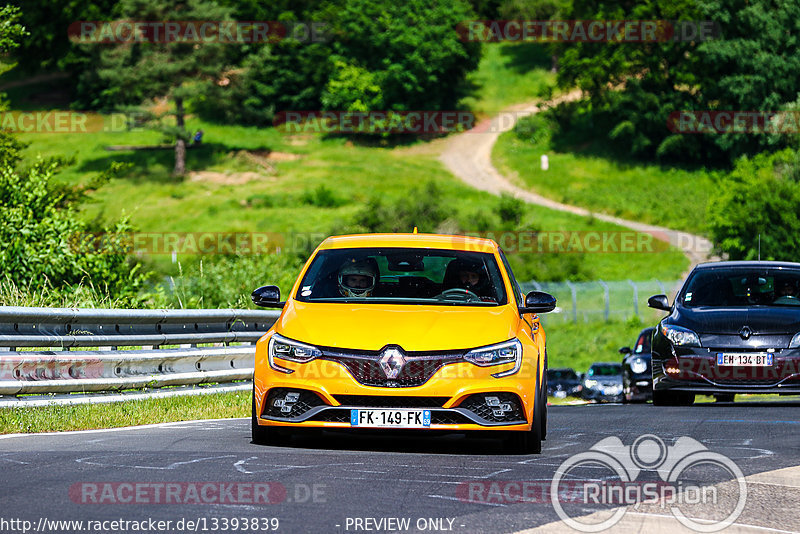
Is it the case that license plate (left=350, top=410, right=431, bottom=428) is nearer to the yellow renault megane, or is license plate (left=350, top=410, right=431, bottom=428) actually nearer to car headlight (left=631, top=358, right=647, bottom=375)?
the yellow renault megane

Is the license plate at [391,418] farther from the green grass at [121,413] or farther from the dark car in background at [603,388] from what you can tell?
the dark car in background at [603,388]

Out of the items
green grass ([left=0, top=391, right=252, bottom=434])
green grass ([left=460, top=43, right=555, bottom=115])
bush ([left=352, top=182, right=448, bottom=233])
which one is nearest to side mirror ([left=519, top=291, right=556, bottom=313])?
green grass ([left=0, top=391, right=252, bottom=434])

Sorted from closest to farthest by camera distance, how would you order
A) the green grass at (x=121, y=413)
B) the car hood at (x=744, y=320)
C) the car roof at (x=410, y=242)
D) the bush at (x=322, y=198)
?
the car roof at (x=410, y=242) < the green grass at (x=121, y=413) < the car hood at (x=744, y=320) < the bush at (x=322, y=198)

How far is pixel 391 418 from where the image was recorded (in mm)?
8883

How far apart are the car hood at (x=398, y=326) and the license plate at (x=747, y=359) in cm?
566

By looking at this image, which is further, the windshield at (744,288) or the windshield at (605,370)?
the windshield at (605,370)

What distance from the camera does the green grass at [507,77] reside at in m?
109

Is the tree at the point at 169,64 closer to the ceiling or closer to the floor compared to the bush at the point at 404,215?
closer to the ceiling

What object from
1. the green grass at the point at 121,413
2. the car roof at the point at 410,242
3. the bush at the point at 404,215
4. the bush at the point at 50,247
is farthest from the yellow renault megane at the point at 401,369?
the bush at the point at 404,215

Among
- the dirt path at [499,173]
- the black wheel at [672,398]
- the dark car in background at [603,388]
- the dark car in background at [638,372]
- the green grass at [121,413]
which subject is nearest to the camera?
the green grass at [121,413]

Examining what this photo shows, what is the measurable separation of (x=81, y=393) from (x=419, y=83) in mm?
92415

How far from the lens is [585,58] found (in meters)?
92.8

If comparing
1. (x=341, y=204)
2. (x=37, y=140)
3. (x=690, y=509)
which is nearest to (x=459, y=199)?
(x=341, y=204)

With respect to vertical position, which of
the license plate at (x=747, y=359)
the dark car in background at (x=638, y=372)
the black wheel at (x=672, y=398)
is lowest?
the dark car in background at (x=638, y=372)
